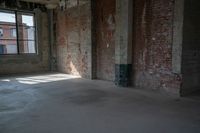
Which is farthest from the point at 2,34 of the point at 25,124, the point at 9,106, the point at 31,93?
the point at 25,124

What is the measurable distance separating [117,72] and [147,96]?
160 cm

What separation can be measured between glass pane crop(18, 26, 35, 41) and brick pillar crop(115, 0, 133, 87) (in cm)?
561

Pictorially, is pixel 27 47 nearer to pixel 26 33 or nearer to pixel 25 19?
pixel 26 33

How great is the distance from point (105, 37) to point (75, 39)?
1.96 meters

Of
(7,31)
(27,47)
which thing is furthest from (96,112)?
(7,31)

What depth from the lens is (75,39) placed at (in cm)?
846

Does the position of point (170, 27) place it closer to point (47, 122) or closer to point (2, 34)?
point (47, 122)

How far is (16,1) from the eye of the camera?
881cm

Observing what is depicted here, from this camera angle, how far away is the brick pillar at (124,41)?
18.9ft

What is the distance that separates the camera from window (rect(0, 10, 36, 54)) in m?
8.86

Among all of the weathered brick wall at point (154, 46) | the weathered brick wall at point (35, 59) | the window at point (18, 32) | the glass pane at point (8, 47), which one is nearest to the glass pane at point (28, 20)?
the window at point (18, 32)

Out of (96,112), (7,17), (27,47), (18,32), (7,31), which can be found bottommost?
(96,112)

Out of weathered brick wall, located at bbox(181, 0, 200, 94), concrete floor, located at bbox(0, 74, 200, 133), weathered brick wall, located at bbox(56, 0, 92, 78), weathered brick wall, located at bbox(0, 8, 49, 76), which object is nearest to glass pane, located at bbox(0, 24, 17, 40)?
weathered brick wall, located at bbox(0, 8, 49, 76)

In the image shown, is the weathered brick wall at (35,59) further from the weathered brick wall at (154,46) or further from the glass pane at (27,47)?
the weathered brick wall at (154,46)
